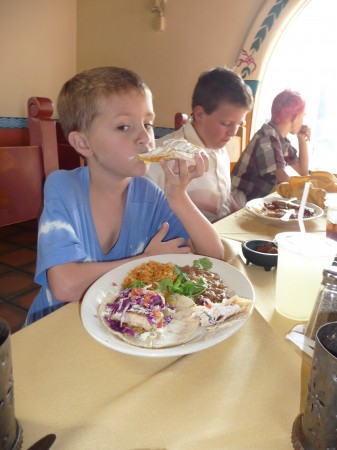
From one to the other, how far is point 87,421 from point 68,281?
507mm

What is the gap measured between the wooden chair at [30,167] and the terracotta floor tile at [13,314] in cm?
90

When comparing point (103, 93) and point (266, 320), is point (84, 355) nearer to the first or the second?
Result: point (266, 320)

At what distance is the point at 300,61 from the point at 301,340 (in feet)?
13.1

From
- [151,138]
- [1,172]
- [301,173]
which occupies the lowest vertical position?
[301,173]

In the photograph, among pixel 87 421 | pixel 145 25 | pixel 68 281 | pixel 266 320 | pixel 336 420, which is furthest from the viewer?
pixel 145 25

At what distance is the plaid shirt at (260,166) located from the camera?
284 centimetres

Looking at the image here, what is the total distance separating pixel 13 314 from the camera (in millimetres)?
2324

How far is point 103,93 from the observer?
122 centimetres

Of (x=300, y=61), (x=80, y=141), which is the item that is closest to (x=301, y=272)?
(x=80, y=141)

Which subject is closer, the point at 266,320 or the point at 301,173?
the point at 266,320

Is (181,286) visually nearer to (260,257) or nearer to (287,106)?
(260,257)

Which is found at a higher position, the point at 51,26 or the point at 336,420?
the point at 51,26

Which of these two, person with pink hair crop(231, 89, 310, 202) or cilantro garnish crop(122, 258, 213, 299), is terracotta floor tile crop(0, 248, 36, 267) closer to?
person with pink hair crop(231, 89, 310, 202)

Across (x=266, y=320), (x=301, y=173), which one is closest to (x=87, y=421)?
(x=266, y=320)
